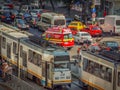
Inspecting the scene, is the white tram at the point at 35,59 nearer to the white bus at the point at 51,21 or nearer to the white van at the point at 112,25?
the white bus at the point at 51,21

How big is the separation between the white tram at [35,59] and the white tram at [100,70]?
41.3 inches

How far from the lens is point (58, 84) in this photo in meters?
26.1

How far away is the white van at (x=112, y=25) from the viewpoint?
51.4 metres

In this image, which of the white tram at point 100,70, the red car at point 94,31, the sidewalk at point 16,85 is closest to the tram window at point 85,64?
the white tram at point 100,70

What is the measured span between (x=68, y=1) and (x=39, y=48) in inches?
1484

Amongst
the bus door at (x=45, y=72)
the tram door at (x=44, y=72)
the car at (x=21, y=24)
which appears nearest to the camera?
the bus door at (x=45, y=72)

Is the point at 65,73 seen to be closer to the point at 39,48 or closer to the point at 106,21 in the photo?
the point at 39,48

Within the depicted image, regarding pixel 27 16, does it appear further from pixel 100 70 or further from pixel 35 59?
pixel 100 70

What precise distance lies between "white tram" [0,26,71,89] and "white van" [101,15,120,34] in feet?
65.6

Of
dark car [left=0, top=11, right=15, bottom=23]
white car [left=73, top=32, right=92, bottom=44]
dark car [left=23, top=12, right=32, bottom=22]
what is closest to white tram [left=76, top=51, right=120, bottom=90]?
white car [left=73, top=32, right=92, bottom=44]

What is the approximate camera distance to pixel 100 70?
25047mm

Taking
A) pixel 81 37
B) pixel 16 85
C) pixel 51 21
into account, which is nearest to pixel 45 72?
pixel 16 85

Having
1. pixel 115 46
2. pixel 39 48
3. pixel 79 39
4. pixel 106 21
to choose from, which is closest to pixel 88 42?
pixel 79 39

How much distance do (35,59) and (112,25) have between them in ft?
82.2
